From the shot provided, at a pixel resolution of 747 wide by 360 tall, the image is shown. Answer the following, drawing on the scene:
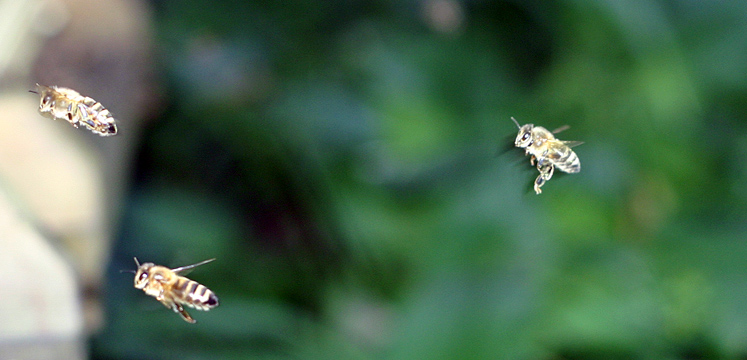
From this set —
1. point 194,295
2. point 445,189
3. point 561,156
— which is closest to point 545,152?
point 561,156

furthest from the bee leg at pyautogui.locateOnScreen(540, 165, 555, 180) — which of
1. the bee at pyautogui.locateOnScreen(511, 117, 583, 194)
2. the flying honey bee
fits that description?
the flying honey bee

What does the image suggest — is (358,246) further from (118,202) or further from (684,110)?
(684,110)

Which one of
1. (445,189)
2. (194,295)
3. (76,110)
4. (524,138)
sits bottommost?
(194,295)

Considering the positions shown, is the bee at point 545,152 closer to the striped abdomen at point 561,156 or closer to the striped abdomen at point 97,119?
the striped abdomen at point 561,156

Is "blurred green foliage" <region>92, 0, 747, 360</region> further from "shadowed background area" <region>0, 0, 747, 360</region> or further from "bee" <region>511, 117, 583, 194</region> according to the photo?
"bee" <region>511, 117, 583, 194</region>

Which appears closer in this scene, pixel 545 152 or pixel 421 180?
pixel 545 152

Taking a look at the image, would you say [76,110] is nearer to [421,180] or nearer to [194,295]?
[194,295]
